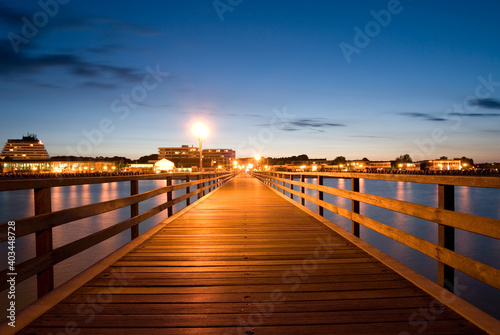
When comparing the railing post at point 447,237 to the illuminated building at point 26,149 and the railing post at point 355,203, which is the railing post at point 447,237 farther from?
the illuminated building at point 26,149

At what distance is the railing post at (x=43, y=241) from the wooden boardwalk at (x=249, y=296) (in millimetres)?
330

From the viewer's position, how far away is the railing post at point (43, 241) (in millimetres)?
3342

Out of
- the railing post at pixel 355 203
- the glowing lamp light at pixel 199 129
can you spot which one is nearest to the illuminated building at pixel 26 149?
the glowing lamp light at pixel 199 129

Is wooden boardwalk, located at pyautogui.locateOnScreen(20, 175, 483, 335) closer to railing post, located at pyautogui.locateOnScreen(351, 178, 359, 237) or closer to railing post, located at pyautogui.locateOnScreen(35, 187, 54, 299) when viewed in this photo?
railing post, located at pyautogui.locateOnScreen(35, 187, 54, 299)

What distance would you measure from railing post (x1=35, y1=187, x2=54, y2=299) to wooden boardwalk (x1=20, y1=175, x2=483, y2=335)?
330mm

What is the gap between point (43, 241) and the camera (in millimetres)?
3355

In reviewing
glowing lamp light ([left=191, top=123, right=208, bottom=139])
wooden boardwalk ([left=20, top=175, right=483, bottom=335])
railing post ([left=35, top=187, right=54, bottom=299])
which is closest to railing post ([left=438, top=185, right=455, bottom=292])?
wooden boardwalk ([left=20, top=175, right=483, bottom=335])

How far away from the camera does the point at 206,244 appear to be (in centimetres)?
560

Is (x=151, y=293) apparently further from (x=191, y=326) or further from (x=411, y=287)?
(x=411, y=287)

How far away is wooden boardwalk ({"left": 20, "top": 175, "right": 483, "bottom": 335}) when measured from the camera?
2719mm

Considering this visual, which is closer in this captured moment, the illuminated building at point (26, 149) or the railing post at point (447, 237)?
the railing post at point (447, 237)

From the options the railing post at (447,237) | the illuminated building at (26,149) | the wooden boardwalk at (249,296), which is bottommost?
the wooden boardwalk at (249,296)

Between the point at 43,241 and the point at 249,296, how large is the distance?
6.86 ft

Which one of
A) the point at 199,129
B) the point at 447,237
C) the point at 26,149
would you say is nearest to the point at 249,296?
the point at 447,237
